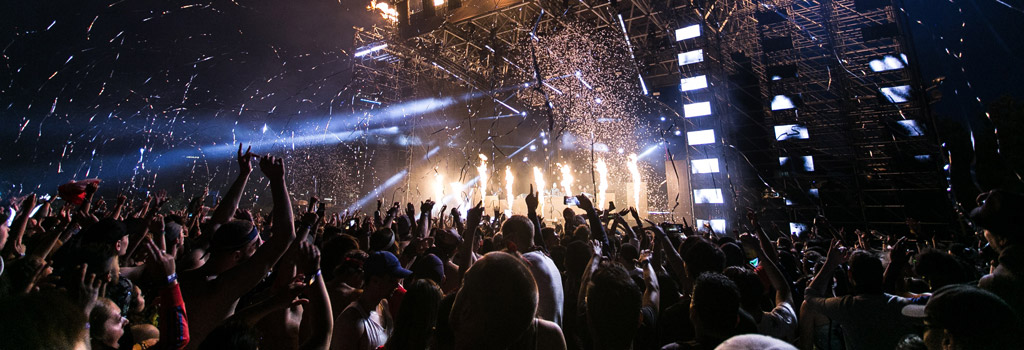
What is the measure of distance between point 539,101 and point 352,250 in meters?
22.7

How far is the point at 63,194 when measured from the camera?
3738 mm

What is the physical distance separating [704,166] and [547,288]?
13.6 meters

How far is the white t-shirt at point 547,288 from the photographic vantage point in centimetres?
230

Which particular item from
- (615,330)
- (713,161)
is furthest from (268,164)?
(713,161)

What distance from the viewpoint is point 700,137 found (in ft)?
45.5

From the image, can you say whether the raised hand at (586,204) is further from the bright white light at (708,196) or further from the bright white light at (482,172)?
the bright white light at (482,172)

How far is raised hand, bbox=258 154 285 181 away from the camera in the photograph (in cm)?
215

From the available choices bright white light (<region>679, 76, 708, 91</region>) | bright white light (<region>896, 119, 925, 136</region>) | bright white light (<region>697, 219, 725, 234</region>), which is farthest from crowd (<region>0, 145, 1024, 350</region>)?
bright white light (<region>679, 76, 708, 91</region>)

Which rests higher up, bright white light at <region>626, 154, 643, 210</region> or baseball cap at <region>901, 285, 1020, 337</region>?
bright white light at <region>626, 154, 643, 210</region>

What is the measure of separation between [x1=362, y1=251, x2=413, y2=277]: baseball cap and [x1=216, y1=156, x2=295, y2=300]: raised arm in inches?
18.3

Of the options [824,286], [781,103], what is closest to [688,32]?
[781,103]

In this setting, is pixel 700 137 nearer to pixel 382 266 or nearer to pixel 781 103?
pixel 781 103

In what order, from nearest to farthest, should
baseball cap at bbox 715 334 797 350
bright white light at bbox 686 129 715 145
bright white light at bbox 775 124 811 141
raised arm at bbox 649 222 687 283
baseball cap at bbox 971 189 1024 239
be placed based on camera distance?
baseball cap at bbox 715 334 797 350 → baseball cap at bbox 971 189 1024 239 → raised arm at bbox 649 222 687 283 → bright white light at bbox 775 124 811 141 → bright white light at bbox 686 129 715 145

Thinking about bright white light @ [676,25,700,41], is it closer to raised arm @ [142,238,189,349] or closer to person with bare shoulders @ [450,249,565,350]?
person with bare shoulders @ [450,249,565,350]
